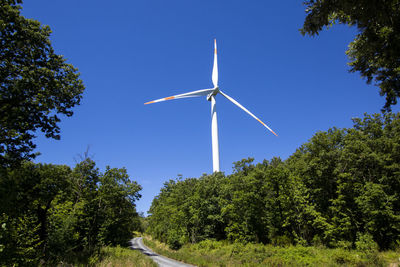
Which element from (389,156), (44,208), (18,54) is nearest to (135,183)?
(44,208)

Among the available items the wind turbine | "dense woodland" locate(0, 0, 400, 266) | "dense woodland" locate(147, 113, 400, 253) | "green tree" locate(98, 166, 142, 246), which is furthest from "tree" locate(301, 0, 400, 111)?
the wind turbine

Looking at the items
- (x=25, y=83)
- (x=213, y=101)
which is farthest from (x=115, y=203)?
(x=213, y=101)

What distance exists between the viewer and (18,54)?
38.2 ft

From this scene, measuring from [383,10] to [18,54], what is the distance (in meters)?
16.4

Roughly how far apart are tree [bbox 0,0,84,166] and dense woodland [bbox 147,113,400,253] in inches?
992

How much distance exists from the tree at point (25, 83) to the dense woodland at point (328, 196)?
82.7ft

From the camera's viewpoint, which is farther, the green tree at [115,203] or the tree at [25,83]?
the green tree at [115,203]

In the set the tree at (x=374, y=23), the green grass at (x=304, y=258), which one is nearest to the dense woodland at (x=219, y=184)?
the tree at (x=374, y=23)

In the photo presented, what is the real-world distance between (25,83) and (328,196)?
3554cm

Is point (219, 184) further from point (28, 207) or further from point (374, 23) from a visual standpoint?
point (374, 23)

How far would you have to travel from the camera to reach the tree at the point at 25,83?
36.3 ft

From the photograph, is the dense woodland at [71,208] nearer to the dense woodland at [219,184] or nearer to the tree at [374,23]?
the dense woodland at [219,184]

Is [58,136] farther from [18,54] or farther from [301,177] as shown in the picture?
[301,177]

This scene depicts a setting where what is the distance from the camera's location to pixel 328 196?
2922cm
